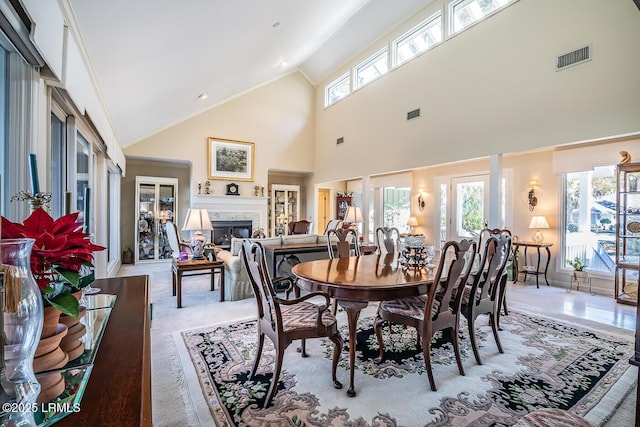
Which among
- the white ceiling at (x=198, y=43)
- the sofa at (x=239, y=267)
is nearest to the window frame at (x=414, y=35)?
the white ceiling at (x=198, y=43)

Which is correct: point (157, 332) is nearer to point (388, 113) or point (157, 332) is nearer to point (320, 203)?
point (388, 113)

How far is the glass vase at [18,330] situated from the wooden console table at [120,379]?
0.10m

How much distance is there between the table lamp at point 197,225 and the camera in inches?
168

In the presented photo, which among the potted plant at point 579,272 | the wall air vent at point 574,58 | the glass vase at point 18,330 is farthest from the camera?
the potted plant at point 579,272

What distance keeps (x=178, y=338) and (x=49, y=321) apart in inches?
95.4

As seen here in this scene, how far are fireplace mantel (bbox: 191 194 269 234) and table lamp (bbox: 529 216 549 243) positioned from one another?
6.13 meters

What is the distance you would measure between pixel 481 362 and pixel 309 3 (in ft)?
17.2

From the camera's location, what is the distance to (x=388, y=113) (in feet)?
23.0

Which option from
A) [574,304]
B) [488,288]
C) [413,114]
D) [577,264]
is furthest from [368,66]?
[488,288]

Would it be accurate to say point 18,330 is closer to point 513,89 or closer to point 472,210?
point 513,89

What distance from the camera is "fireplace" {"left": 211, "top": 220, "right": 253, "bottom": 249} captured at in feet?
26.3

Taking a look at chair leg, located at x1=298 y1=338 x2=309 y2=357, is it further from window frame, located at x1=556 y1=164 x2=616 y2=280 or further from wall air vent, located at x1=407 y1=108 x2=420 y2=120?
wall air vent, located at x1=407 y1=108 x2=420 y2=120

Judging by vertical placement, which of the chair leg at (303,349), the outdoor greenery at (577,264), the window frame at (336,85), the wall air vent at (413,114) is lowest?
the chair leg at (303,349)

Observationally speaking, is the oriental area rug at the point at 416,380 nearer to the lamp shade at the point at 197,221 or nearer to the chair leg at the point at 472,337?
the chair leg at the point at 472,337
